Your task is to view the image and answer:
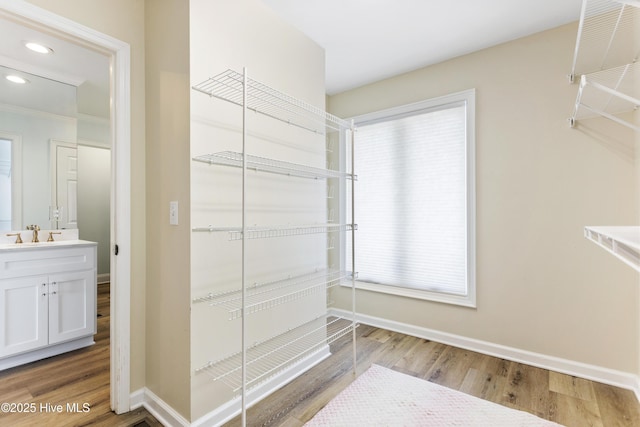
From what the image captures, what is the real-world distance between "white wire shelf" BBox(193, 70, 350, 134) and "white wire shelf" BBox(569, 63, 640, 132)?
1477 mm

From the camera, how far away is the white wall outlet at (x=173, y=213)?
1613mm

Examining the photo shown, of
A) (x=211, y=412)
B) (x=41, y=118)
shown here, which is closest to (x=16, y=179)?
(x=41, y=118)

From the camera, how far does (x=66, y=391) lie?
6.46ft

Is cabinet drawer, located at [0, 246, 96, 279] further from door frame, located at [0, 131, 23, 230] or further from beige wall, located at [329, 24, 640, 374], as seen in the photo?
beige wall, located at [329, 24, 640, 374]

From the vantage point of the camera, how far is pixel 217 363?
1.67 meters

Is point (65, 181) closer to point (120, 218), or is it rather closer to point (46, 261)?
point (46, 261)

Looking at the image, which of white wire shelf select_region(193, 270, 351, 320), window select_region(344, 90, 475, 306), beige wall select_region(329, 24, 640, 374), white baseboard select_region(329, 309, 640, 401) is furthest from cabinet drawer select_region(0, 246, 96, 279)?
beige wall select_region(329, 24, 640, 374)

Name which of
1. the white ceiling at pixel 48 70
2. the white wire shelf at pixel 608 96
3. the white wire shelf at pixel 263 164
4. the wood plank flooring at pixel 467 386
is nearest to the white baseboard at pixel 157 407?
the wood plank flooring at pixel 467 386

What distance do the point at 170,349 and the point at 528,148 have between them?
2.76 m

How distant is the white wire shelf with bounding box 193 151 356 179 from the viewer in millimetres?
1587

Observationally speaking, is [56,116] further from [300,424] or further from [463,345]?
[463,345]

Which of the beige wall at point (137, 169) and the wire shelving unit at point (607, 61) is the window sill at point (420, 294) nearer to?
the wire shelving unit at point (607, 61)

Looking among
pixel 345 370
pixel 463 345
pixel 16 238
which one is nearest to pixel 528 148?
pixel 463 345

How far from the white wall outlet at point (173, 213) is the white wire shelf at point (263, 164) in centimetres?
28
